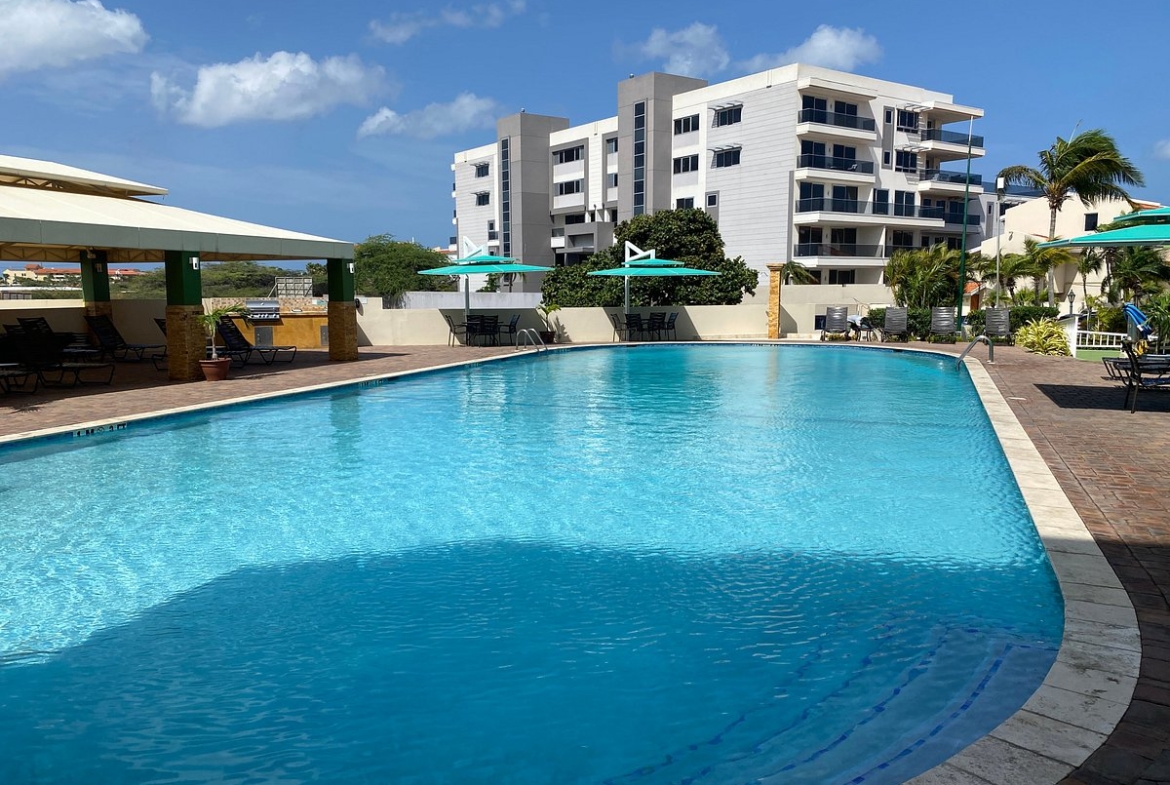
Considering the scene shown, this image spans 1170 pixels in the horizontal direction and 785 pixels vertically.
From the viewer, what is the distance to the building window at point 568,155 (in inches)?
2370

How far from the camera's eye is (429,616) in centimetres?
529

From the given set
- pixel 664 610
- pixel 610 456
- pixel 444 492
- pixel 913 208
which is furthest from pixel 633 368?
pixel 913 208

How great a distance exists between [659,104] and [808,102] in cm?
1038

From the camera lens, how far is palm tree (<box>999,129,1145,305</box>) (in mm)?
33781

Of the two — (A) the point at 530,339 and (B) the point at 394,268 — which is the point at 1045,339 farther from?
(B) the point at 394,268

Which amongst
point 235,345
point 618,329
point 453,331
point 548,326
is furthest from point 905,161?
point 235,345

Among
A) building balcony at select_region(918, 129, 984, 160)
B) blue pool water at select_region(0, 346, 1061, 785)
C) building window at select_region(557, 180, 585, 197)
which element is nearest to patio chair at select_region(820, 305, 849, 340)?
blue pool water at select_region(0, 346, 1061, 785)

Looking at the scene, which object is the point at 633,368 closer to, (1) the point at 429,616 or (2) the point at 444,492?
(2) the point at 444,492

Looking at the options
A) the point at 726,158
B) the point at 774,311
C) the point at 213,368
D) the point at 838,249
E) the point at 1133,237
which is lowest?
the point at 213,368

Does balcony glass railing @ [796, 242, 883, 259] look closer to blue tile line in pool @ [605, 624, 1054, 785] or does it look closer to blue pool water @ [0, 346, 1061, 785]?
blue pool water @ [0, 346, 1061, 785]

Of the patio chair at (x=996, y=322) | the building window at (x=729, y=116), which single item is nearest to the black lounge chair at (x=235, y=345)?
the patio chair at (x=996, y=322)

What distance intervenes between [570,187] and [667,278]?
3139 cm

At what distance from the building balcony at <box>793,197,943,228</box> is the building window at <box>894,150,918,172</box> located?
2492 mm

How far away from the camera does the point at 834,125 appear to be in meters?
44.7
